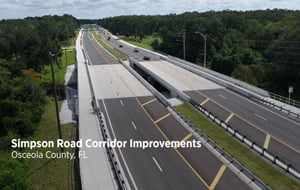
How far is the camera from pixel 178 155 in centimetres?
2653

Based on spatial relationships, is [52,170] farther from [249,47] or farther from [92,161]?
[249,47]

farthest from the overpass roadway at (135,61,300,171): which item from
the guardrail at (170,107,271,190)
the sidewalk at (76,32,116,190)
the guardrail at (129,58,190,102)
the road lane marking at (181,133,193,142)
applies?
the sidewalk at (76,32,116,190)

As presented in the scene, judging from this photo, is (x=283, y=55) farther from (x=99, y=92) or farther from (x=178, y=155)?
(x=178, y=155)

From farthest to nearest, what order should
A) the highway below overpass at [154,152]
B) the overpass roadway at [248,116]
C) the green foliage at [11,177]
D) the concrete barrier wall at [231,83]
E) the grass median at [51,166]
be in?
the concrete barrier wall at [231,83] → the overpass roadway at [248,116] → the grass median at [51,166] → the highway below overpass at [154,152] → the green foliage at [11,177]

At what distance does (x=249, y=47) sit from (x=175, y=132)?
6750 centimetres

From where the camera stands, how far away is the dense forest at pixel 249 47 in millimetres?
60488

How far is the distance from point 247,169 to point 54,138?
23.4 metres

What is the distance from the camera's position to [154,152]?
2728 cm

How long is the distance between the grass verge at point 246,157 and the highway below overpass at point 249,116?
1.66m

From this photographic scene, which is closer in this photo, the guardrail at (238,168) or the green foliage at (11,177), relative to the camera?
→ the green foliage at (11,177)

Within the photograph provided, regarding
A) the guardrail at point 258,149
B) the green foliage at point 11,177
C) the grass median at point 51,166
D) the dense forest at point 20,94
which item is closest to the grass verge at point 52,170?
the grass median at point 51,166

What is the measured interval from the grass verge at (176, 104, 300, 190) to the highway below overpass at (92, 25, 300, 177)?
1660 mm

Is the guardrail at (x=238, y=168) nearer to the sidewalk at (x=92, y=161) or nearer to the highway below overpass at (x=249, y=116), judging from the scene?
the highway below overpass at (x=249, y=116)

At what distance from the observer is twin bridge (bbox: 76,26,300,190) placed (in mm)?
22688
